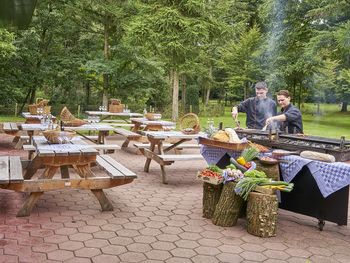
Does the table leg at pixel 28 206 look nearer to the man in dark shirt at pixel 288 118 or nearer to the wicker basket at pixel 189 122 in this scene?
the man in dark shirt at pixel 288 118

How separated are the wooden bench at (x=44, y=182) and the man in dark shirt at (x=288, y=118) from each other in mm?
2100

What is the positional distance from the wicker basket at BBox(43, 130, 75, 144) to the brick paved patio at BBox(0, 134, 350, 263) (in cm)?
81

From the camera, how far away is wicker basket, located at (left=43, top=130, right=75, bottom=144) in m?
4.98

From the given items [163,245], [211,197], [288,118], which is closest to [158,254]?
[163,245]

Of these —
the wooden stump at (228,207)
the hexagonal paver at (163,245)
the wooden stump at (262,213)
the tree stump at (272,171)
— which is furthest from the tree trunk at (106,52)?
the hexagonal paver at (163,245)

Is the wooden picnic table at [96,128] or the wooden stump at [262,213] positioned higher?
the wooden picnic table at [96,128]

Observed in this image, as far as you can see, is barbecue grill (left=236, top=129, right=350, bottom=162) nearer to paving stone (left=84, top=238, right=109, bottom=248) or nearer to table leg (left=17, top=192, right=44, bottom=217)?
paving stone (left=84, top=238, right=109, bottom=248)

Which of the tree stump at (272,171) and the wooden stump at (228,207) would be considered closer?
the wooden stump at (228,207)

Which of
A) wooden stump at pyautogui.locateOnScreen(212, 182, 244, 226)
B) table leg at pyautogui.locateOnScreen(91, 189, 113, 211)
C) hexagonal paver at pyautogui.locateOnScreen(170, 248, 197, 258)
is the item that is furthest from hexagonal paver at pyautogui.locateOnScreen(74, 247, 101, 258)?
wooden stump at pyautogui.locateOnScreen(212, 182, 244, 226)

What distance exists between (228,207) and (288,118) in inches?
64.3

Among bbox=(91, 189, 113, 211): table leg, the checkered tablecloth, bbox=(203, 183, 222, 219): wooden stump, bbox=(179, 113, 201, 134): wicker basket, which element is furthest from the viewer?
bbox=(179, 113, 201, 134): wicker basket

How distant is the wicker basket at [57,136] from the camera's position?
4.98 meters

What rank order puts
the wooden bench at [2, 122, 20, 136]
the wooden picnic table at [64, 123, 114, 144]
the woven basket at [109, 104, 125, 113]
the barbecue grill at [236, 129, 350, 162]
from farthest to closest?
the woven basket at [109, 104, 125, 113] < the wooden bench at [2, 122, 20, 136] < the wooden picnic table at [64, 123, 114, 144] < the barbecue grill at [236, 129, 350, 162]

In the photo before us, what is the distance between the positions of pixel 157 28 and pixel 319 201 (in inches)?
693
